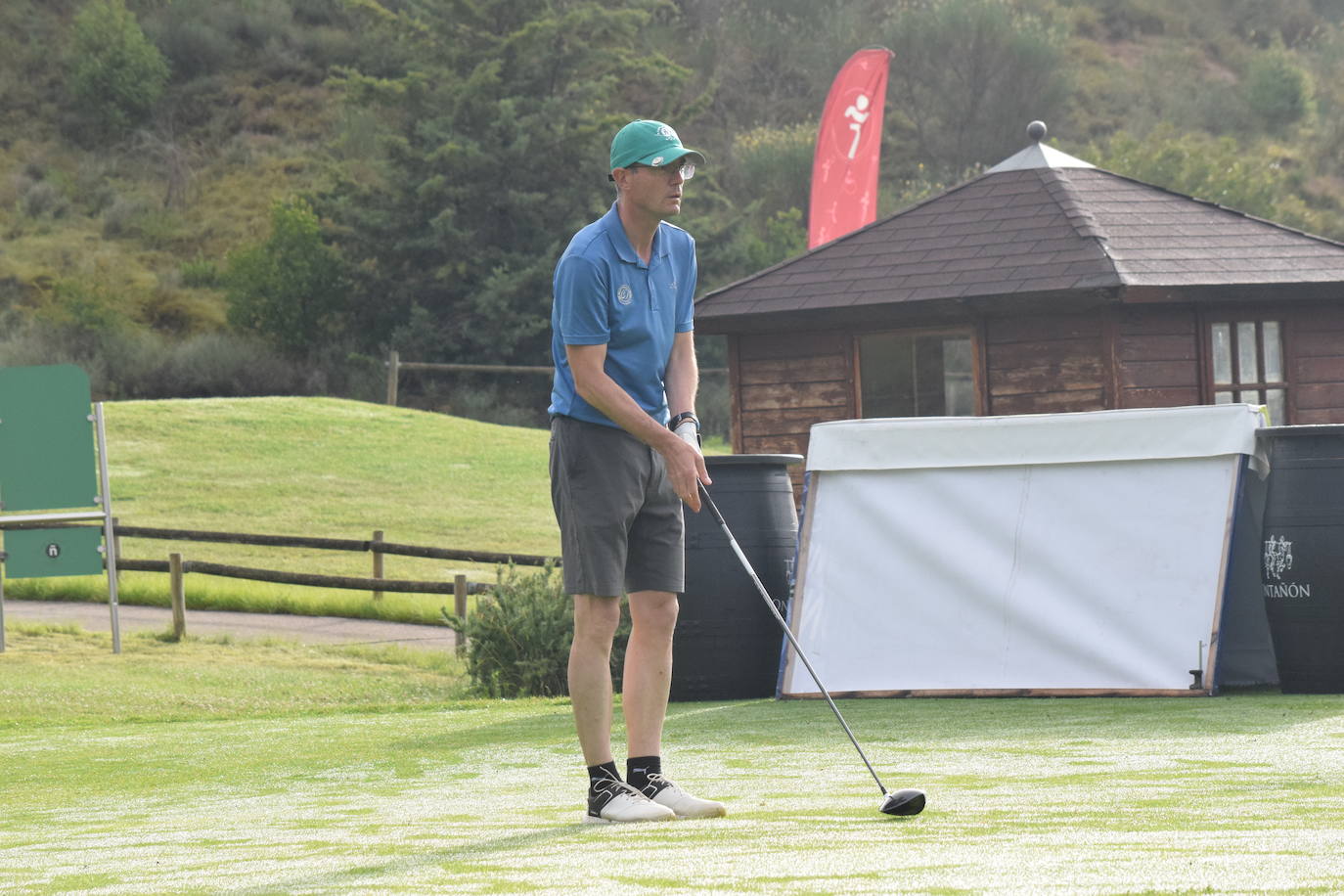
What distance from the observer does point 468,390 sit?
133 ft

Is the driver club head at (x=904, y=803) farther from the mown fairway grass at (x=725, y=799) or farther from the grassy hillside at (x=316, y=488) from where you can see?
the grassy hillside at (x=316, y=488)

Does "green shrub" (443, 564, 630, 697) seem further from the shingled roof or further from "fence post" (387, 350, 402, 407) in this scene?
"fence post" (387, 350, 402, 407)

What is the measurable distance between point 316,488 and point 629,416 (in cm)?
2311

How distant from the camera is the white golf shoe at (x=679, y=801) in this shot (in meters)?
4.34

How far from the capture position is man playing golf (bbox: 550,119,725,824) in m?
4.51

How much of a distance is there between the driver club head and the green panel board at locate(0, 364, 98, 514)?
1117 centimetres

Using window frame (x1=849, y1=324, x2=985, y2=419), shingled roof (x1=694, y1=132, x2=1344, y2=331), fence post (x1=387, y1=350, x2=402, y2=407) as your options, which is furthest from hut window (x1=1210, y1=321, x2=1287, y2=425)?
fence post (x1=387, y1=350, x2=402, y2=407)

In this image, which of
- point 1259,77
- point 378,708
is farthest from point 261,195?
point 378,708

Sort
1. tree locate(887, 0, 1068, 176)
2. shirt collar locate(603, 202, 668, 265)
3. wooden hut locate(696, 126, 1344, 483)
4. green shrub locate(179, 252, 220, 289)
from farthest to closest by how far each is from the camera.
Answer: tree locate(887, 0, 1068, 176) → green shrub locate(179, 252, 220, 289) → wooden hut locate(696, 126, 1344, 483) → shirt collar locate(603, 202, 668, 265)

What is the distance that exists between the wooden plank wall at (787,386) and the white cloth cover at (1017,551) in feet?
24.4

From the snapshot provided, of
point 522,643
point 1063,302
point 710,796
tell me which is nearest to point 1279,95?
point 1063,302

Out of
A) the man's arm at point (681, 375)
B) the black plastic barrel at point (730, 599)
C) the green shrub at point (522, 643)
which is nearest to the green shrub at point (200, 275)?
the green shrub at point (522, 643)

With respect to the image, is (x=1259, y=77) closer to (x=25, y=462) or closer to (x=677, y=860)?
(x=25, y=462)

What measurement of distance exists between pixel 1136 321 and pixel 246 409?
20.5 metres
